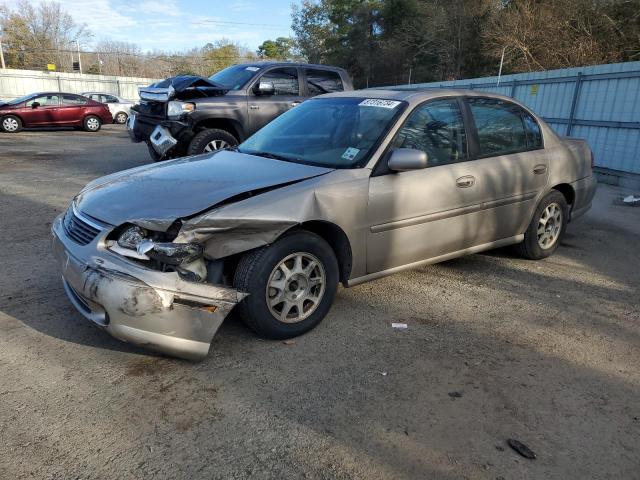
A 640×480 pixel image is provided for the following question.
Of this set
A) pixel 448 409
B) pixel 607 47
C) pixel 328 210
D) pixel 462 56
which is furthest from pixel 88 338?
pixel 462 56

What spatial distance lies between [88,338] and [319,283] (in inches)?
61.8

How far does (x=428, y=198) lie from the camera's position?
3879 mm

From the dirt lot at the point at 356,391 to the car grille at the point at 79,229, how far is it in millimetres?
667

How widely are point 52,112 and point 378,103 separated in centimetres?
1760

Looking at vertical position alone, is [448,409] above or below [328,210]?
below

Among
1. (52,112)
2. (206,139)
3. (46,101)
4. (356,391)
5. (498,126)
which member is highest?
(498,126)

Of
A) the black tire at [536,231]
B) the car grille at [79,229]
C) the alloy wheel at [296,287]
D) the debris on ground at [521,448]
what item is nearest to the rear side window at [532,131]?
the black tire at [536,231]

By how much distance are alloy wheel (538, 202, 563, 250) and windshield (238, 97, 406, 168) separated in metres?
2.07

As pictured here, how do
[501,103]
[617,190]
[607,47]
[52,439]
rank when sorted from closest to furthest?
[52,439]
[501,103]
[617,190]
[607,47]

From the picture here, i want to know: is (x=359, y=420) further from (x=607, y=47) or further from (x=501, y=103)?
Answer: (x=607, y=47)

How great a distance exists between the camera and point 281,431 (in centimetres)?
247

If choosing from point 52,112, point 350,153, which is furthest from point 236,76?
point 52,112

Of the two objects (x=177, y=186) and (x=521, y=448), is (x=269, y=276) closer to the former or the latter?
(x=177, y=186)

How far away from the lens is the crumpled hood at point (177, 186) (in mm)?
2986
